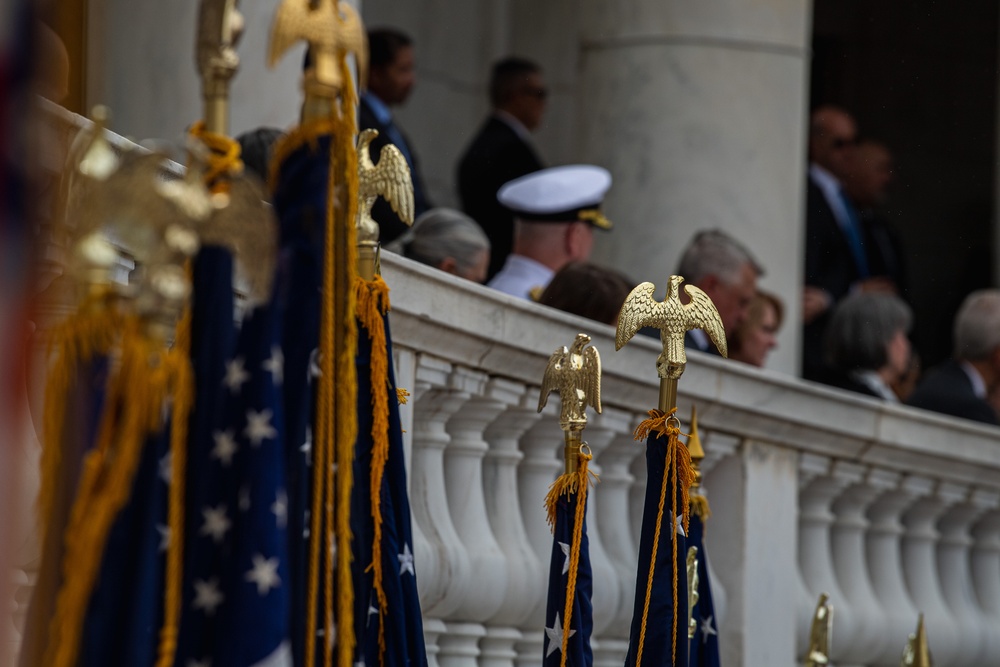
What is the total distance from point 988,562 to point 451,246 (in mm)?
2768

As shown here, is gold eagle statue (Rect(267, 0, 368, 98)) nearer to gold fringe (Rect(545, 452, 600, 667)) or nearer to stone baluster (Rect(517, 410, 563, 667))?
gold fringe (Rect(545, 452, 600, 667))

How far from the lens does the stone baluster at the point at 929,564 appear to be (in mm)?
7461

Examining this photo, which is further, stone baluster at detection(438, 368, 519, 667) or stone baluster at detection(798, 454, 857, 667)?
stone baluster at detection(798, 454, 857, 667)

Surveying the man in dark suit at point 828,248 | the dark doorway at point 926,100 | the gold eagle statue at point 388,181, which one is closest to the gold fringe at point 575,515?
the gold eagle statue at point 388,181

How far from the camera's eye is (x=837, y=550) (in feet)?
23.9

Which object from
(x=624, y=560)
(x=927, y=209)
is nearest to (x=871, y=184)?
(x=927, y=209)

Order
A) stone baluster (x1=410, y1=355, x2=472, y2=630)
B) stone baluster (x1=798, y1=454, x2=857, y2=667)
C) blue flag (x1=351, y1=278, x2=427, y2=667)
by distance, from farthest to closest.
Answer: stone baluster (x1=798, y1=454, x2=857, y2=667) → stone baluster (x1=410, y1=355, x2=472, y2=630) → blue flag (x1=351, y1=278, x2=427, y2=667)

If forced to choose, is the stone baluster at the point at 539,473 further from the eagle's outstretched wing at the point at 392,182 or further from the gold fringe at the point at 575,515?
the eagle's outstretched wing at the point at 392,182

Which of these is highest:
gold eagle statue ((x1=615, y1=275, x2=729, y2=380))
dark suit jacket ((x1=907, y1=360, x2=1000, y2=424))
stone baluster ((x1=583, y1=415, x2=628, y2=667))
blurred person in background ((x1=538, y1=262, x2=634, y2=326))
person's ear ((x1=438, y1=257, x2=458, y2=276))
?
dark suit jacket ((x1=907, y1=360, x2=1000, y2=424))

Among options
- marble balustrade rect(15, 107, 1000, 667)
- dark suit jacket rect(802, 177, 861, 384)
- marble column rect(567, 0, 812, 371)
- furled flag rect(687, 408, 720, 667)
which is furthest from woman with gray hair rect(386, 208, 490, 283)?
dark suit jacket rect(802, 177, 861, 384)

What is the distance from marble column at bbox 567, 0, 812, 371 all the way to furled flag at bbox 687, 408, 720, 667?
411 cm

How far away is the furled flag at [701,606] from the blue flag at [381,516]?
4.07 feet

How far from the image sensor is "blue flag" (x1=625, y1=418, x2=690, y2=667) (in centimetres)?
464

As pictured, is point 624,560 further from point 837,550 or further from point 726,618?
point 837,550
